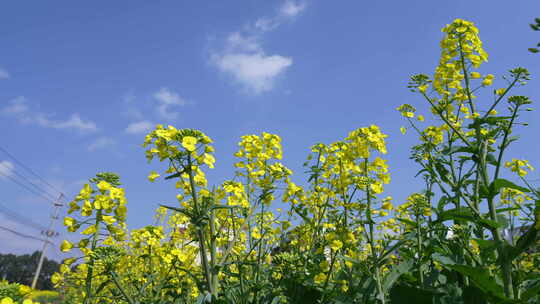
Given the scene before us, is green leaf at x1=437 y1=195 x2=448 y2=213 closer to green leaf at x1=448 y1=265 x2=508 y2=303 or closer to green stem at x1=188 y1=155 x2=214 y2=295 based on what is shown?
green leaf at x1=448 y1=265 x2=508 y2=303

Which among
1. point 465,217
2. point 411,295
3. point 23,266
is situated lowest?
point 411,295

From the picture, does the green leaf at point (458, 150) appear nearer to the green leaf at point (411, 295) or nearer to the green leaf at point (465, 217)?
the green leaf at point (465, 217)

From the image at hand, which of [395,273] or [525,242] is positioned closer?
[525,242]

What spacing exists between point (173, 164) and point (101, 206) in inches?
25.2

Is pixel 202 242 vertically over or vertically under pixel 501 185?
under

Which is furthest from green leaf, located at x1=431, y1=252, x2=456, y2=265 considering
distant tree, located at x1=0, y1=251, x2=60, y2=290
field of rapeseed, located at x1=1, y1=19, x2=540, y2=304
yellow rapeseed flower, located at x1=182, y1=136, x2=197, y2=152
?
distant tree, located at x1=0, y1=251, x2=60, y2=290

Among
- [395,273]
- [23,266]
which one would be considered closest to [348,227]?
[395,273]

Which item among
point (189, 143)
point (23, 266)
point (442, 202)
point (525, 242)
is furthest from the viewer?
point (23, 266)

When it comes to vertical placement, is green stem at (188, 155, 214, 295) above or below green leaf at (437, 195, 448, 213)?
below

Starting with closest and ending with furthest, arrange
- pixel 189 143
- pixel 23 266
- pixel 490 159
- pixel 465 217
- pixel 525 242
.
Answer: pixel 525 242 < pixel 189 143 < pixel 465 217 < pixel 490 159 < pixel 23 266

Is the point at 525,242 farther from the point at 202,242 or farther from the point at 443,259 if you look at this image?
the point at 202,242

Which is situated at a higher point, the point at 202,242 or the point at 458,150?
the point at 458,150

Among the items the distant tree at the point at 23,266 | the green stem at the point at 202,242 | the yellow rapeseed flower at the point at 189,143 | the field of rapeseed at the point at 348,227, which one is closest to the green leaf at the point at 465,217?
Result: the field of rapeseed at the point at 348,227

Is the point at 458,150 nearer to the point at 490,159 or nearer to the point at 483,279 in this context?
the point at 490,159
